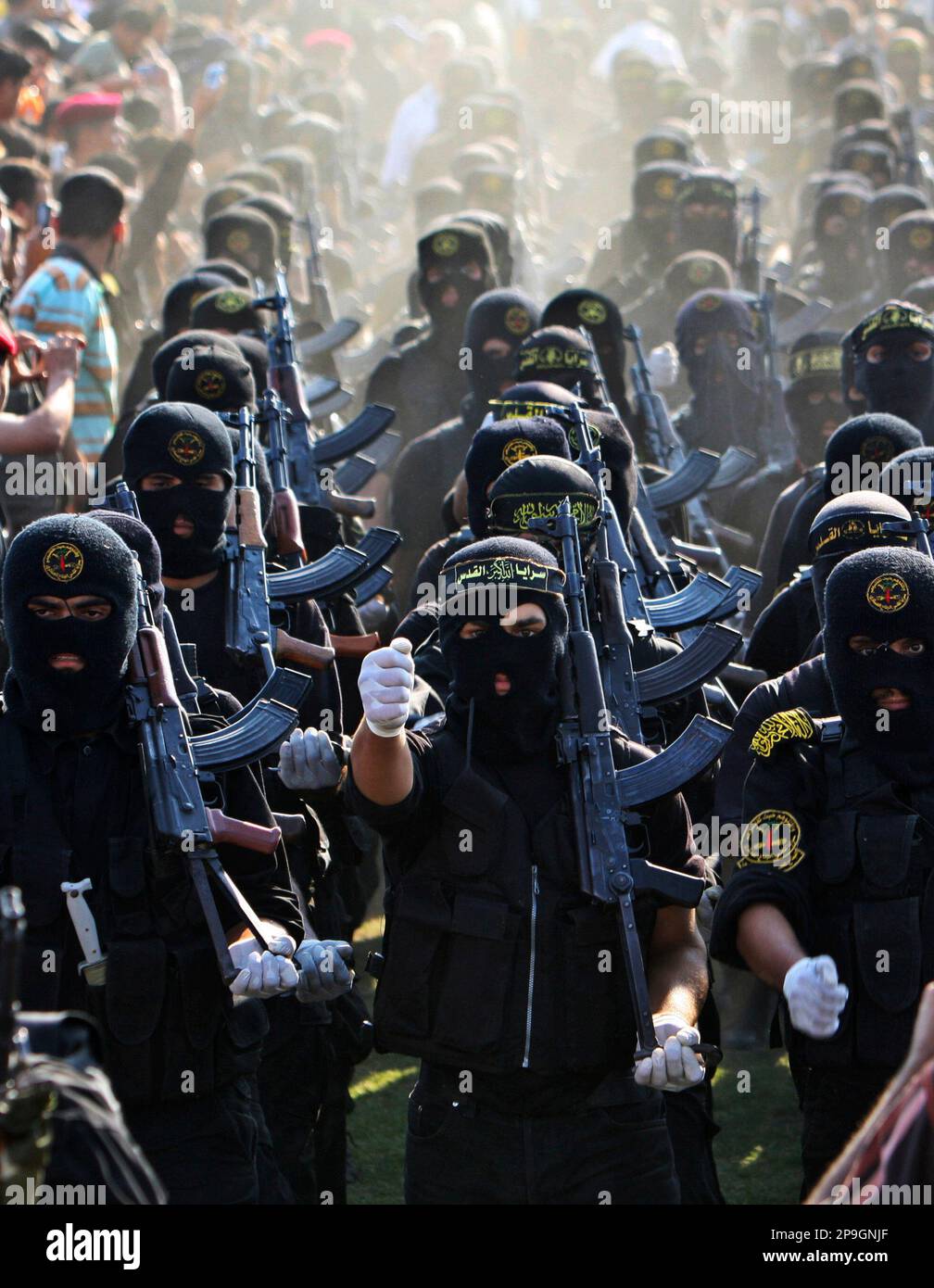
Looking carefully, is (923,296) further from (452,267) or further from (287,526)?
(287,526)

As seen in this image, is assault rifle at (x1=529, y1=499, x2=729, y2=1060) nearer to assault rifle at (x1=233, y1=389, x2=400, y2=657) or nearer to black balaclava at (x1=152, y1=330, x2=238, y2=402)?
assault rifle at (x1=233, y1=389, x2=400, y2=657)

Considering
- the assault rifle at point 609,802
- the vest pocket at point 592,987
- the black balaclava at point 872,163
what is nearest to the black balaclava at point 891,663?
the assault rifle at point 609,802

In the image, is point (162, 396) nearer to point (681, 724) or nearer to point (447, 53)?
point (681, 724)

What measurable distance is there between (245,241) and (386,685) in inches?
382

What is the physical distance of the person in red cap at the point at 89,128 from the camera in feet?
50.3

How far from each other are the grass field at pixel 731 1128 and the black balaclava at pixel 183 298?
184 inches

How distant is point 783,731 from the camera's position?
18.6 ft

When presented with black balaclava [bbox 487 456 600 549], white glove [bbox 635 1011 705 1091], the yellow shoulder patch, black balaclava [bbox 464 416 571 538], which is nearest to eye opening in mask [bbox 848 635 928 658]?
the yellow shoulder patch

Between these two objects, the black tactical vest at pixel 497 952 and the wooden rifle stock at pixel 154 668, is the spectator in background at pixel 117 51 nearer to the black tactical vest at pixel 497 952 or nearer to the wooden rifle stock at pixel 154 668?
the wooden rifle stock at pixel 154 668

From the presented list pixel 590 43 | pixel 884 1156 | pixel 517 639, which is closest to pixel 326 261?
pixel 590 43

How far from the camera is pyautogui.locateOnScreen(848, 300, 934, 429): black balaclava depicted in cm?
997

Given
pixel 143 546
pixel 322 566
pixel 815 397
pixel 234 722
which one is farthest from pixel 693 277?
pixel 234 722

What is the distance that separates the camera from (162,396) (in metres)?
9.34
